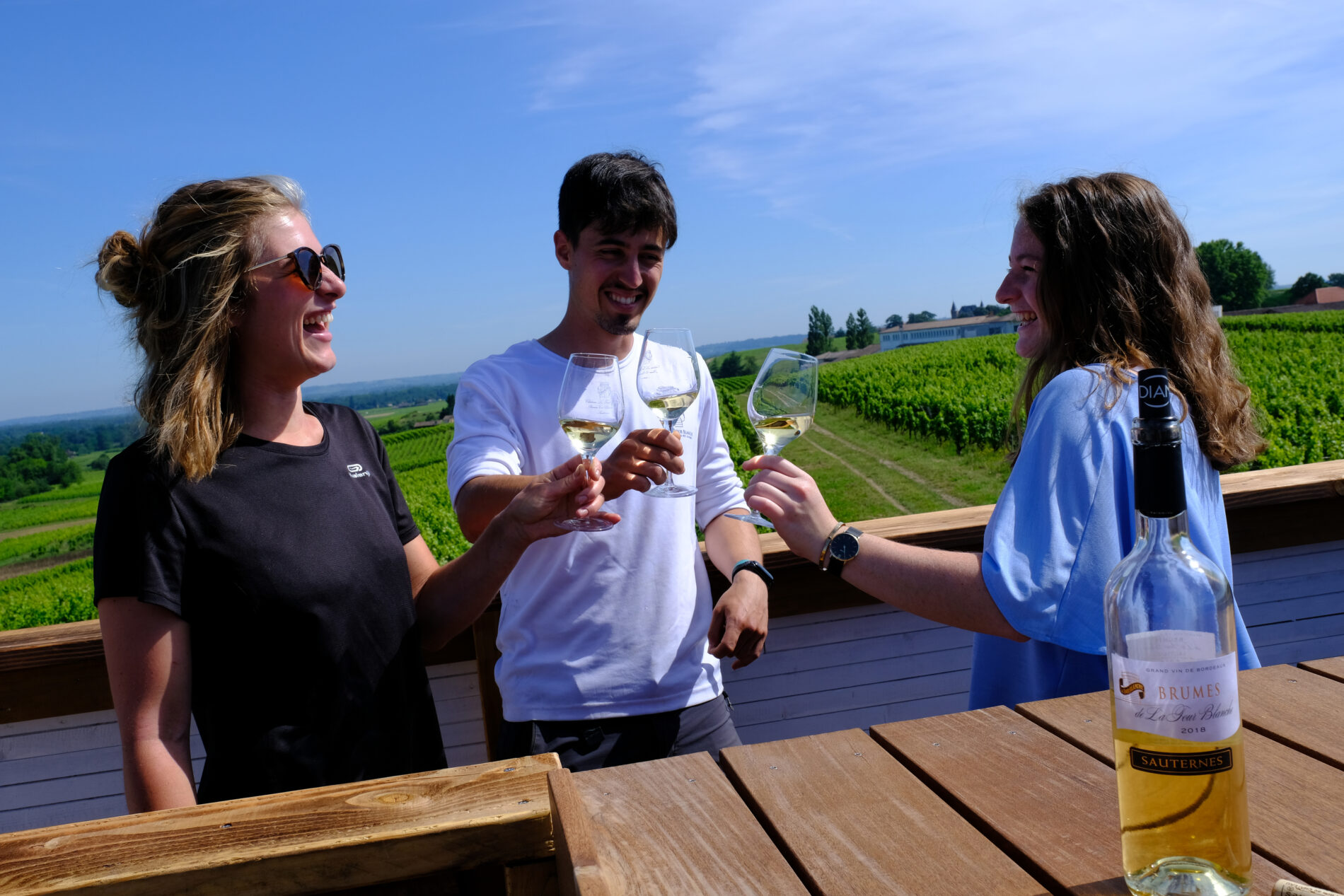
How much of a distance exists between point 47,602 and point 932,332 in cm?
4142

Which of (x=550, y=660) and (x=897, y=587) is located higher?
(x=897, y=587)

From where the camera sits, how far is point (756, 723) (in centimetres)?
295

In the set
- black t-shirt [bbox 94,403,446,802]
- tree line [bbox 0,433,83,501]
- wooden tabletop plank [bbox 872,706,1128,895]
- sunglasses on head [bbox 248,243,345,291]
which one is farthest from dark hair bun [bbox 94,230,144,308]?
tree line [bbox 0,433,83,501]

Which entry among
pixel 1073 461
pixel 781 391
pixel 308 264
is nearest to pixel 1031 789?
pixel 1073 461

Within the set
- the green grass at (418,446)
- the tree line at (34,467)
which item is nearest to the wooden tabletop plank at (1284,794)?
the green grass at (418,446)

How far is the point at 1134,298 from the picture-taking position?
6.01ft

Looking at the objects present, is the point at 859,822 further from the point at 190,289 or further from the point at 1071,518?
the point at 190,289

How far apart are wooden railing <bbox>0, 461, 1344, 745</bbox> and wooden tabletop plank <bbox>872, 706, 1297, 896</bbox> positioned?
4.68ft

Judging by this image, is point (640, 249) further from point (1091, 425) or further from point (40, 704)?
point (40, 704)

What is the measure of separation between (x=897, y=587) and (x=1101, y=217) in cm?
89

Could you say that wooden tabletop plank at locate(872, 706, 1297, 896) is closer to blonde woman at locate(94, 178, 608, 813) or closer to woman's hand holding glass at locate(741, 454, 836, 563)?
woman's hand holding glass at locate(741, 454, 836, 563)

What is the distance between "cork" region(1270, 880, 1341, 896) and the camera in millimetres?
781

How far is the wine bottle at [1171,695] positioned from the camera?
31.8 inches

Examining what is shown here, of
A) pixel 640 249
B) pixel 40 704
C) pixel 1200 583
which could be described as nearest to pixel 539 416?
pixel 640 249
